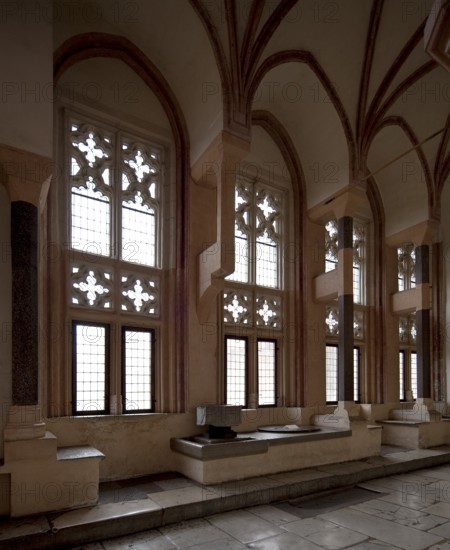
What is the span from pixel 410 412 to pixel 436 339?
301 cm

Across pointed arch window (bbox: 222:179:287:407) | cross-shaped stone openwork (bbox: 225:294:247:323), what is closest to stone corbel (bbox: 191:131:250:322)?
cross-shaped stone openwork (bbox: 225:294:247:323)

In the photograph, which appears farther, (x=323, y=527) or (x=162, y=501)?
(x=162, y=501)

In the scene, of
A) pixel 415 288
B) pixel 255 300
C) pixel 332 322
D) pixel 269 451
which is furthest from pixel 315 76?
pixel 269 451

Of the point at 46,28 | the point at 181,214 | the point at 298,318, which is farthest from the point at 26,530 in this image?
the point at 298,318

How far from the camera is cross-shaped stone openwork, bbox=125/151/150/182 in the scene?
8336 millimetres

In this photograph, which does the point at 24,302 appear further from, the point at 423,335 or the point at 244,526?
the point at 423,335

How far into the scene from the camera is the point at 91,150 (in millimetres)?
7848

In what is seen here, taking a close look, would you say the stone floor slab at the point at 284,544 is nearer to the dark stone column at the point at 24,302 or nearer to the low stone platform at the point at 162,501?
the low stone platform at the point at 162,501

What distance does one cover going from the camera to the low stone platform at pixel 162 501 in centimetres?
512

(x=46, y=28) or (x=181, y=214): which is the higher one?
(x=46, y=28)

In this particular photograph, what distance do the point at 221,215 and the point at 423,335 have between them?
690cm

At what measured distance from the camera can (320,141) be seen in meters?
10.4

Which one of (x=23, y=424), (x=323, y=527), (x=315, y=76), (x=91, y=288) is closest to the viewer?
(x=23, y=424)

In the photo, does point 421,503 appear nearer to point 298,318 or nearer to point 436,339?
point 298,318
